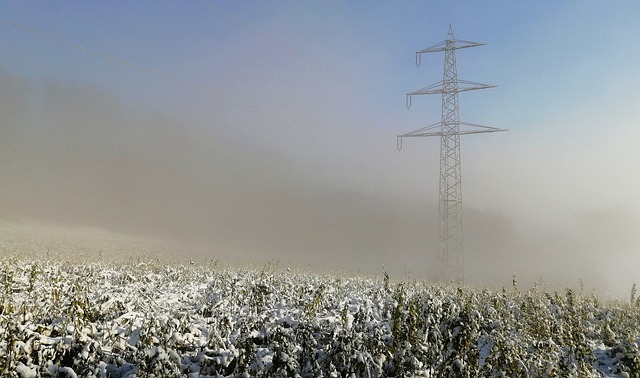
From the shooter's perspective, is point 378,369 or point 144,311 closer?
point 378,369

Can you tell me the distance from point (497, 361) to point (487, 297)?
9398 millimetres

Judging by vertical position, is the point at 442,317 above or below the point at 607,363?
above

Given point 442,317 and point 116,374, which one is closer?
point 116,374

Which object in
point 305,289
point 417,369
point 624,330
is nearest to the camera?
point 417,369

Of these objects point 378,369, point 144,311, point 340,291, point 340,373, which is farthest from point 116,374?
point 340,291

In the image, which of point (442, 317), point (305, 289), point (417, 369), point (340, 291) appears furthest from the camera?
point (340, 291)

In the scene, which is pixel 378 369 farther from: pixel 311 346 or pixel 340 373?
pixel 311 346

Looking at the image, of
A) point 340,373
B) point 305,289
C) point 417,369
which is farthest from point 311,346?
point 305,289

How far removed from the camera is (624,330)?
41.0 feet

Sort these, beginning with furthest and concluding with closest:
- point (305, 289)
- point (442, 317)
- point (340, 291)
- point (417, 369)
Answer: point (340, 291), point (305, 289), point (442, 317), point (417, 369)

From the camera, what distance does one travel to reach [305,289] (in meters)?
13.8

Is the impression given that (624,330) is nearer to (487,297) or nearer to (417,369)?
(487,297)

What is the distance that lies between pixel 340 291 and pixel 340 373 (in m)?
9.27

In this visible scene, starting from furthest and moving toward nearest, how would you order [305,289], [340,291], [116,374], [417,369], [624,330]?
[340,291]
[305,289]
[624,330]
[417,369]
[116,374]
